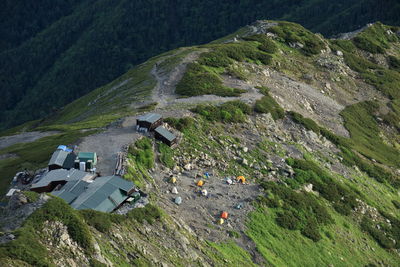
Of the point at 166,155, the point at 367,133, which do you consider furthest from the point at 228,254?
the point at 367,133

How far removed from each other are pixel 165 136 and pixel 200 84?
27.8 m

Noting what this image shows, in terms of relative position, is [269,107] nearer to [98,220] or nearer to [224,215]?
[224,215]

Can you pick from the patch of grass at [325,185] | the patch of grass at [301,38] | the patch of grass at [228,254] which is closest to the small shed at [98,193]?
the patch of grass at [228,254]

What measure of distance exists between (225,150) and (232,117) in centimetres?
923

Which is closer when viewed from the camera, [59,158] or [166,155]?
[59,158]

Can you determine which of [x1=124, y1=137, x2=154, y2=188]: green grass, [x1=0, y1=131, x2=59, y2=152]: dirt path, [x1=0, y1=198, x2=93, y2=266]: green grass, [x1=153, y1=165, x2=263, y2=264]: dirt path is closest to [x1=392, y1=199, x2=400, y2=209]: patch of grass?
[x1=153, y1=165, x2=263, y2=264]: dirt path

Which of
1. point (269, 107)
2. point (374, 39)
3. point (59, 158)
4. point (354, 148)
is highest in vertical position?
point (59, 158)

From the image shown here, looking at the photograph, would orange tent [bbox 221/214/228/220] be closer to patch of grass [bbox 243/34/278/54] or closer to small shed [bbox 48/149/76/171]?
small shed [bbox 48/149/76/171]

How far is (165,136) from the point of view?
2016 inches

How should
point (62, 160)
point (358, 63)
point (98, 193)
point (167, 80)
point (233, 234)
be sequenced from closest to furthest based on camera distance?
point (98, 193) → point (233, 234) → point (62, 160) → point (167, 80) → point (358, 63)

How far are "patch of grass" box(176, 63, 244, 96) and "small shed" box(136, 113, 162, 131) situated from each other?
21.0 meters

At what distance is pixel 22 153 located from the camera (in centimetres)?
5950

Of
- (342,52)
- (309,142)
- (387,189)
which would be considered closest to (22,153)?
(309,142)

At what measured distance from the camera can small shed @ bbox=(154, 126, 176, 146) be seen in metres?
51.0
